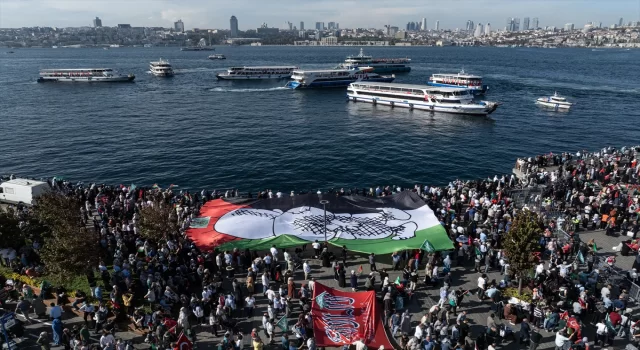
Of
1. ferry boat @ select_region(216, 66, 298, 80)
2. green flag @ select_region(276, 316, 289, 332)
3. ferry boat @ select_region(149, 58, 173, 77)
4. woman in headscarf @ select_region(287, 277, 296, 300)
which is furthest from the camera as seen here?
ferry boat @ select_region(149, 58, 173, 77)

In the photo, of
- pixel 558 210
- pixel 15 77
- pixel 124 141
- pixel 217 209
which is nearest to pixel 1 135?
pixel 124 141

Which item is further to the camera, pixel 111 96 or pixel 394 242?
pixel 111 96

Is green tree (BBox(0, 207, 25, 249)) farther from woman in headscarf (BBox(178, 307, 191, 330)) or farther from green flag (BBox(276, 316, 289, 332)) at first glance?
green flag (BBox(276, 316, 289, 332))

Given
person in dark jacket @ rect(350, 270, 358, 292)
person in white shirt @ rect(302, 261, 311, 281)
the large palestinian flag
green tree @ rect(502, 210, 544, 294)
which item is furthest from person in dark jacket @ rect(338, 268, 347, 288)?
green tree @ rect(502, 210, 544, 294)

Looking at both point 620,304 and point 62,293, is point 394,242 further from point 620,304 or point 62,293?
point 62,293

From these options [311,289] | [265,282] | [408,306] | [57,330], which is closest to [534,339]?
[408,306]

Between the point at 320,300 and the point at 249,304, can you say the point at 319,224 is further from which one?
the point at 249,304
